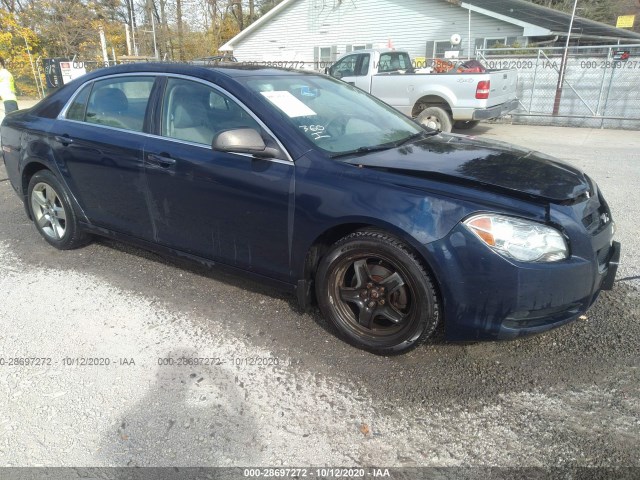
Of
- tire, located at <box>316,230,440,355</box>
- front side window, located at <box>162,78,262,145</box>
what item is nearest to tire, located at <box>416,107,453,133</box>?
front side window, located at <box>162,78,262,145</box>

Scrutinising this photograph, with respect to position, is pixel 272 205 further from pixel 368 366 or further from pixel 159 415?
pixel 159 415

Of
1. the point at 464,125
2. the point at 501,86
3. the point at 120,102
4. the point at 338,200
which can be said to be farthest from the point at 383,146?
the point at 464,125

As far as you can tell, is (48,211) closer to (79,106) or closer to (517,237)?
(79,106)

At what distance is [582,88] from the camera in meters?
13.7

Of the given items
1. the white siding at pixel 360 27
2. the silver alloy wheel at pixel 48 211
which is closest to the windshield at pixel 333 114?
the silver alloy wheel at pixel 48 211

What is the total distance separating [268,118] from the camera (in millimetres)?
3084

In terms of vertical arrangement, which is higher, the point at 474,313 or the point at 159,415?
the point at 474,313

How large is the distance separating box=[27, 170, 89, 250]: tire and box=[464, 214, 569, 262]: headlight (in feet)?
11.7

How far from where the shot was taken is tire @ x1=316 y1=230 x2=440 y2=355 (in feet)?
8.80

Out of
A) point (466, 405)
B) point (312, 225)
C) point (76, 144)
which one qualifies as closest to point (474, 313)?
point (466, 405)

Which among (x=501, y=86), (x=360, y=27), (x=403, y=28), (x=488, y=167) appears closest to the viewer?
(x=488, y=167)

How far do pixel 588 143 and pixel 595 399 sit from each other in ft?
31.9

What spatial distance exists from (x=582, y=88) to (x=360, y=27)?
1409 cm

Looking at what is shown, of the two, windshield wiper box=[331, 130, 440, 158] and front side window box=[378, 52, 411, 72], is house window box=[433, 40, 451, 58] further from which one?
windshield wiper box=[331, 130, 440, 158]
